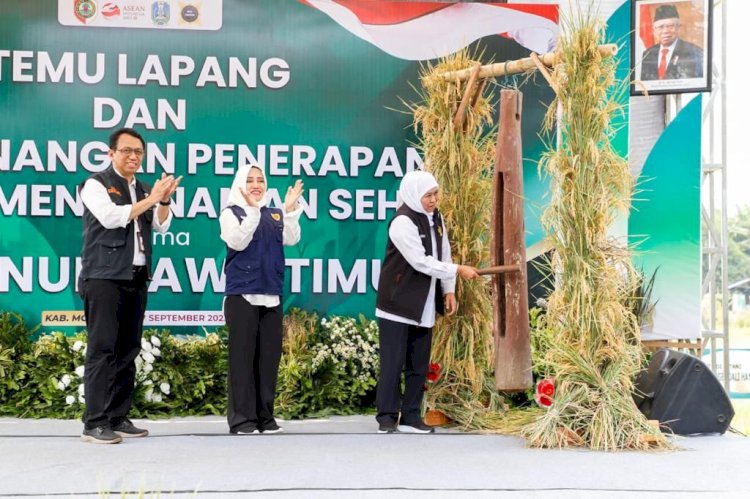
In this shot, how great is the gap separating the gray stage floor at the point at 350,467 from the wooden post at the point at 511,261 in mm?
411

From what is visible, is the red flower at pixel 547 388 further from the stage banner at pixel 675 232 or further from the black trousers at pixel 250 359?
the stage banner at pixel 675 232

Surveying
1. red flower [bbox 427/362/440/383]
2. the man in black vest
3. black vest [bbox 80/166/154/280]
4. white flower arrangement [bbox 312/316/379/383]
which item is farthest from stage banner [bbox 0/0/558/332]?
black vest [bbox 80/166/154/280]

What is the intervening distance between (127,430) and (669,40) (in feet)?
15.0

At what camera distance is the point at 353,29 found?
697cm

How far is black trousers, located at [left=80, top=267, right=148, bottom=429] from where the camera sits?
5098 mm

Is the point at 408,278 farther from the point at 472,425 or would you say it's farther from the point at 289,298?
the point at 289,298

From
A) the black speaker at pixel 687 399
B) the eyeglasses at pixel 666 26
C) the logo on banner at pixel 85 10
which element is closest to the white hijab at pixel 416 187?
the black speaker at pixel 687 399

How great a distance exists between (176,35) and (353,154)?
1.47 metres

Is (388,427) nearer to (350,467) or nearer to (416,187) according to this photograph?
(350,467)


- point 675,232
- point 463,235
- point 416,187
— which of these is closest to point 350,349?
point 463,235

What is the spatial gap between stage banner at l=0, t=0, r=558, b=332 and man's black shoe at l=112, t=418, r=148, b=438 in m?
1.41

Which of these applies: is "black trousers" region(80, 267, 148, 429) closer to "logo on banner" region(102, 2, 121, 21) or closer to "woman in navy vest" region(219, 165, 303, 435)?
"woman in navy vest" region(219, 165, 303, 435)

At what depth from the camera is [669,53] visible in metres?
7.07

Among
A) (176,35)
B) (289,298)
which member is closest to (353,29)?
(176,35)
